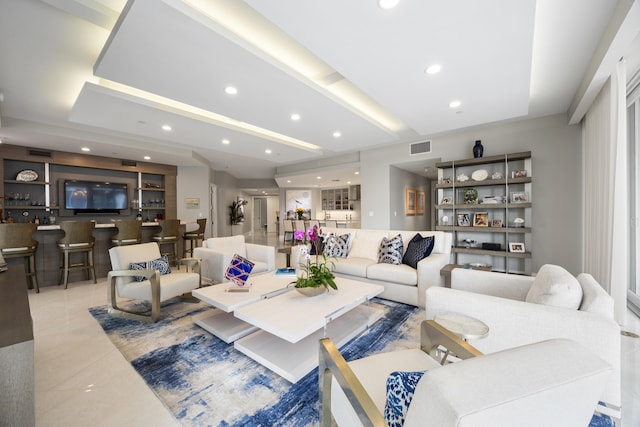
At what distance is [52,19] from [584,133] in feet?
20.3

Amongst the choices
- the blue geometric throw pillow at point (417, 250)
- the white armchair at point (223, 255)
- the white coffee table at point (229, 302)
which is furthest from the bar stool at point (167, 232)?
the blue geometric throw pillow at point (417, 250)

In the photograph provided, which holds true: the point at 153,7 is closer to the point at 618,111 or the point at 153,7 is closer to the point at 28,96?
the point at 28,96

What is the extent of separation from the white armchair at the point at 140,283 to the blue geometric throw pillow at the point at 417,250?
271 centimetres

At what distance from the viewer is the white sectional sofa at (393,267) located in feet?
9.63

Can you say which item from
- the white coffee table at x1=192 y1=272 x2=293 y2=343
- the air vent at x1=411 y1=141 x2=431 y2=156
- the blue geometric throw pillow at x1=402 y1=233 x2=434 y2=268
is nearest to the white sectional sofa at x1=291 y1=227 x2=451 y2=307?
the blue geometric throw pillow at x1=402 y1=233 x2=434 y2=268

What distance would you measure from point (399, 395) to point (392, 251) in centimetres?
279

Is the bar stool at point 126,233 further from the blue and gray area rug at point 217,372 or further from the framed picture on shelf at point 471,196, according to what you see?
the framed picture on shelf at point 471,196

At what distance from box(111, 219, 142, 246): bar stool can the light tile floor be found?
6.55 feet

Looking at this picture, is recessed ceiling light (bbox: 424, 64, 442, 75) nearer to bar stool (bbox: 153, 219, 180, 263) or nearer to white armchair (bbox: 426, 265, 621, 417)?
white armchair (bbox: 426, 265, 621, 417)

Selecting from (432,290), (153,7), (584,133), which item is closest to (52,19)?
(153,7)

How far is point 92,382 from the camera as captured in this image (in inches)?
68.5

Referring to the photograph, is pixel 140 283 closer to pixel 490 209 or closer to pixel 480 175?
pixel 480 175

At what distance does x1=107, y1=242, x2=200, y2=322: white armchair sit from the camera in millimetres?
2578

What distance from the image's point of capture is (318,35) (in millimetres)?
1923
